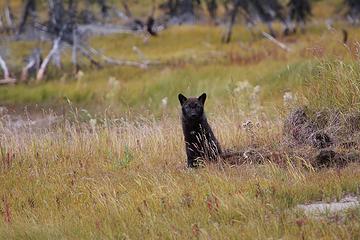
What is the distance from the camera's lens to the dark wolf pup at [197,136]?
971 cm

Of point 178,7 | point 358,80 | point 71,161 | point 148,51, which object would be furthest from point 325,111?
point 178,7

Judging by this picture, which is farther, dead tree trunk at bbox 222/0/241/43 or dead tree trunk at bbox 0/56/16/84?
dead tree trunk at bbox 222/0/241/43

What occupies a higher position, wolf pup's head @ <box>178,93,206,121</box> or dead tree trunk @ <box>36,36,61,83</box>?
wolf pup's head @ <box>178,93,206,121</box>

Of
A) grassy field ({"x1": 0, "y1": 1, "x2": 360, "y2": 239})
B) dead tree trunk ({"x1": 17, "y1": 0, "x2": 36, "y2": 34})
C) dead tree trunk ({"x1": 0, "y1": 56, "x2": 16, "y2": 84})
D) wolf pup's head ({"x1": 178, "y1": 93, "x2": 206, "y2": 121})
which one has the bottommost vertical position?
dead tree trunk ({"x1": 0, "y1": 56, "x2": 16, "y2": 84})

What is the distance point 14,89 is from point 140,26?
1164 centimetres

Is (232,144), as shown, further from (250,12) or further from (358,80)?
(250,12)

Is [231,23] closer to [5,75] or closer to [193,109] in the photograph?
[5,75]

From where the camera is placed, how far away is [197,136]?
32.3 ft

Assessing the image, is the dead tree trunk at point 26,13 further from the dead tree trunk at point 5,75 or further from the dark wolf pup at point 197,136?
the dark wolf pup at point 197,136

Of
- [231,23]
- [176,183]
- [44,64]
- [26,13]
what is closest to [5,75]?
[44,64]

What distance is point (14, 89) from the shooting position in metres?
24.8

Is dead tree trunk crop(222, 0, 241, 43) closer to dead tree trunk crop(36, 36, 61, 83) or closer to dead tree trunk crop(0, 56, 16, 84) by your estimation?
dead tree trunk crop(36, 36, 61, 83)

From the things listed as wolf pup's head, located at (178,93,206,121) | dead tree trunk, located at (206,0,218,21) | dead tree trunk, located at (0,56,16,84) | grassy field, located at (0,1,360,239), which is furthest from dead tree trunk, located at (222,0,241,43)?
wolf pup's head, located at (178,93,206,121)

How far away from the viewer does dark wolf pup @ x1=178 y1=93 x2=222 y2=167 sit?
9.71 meters
